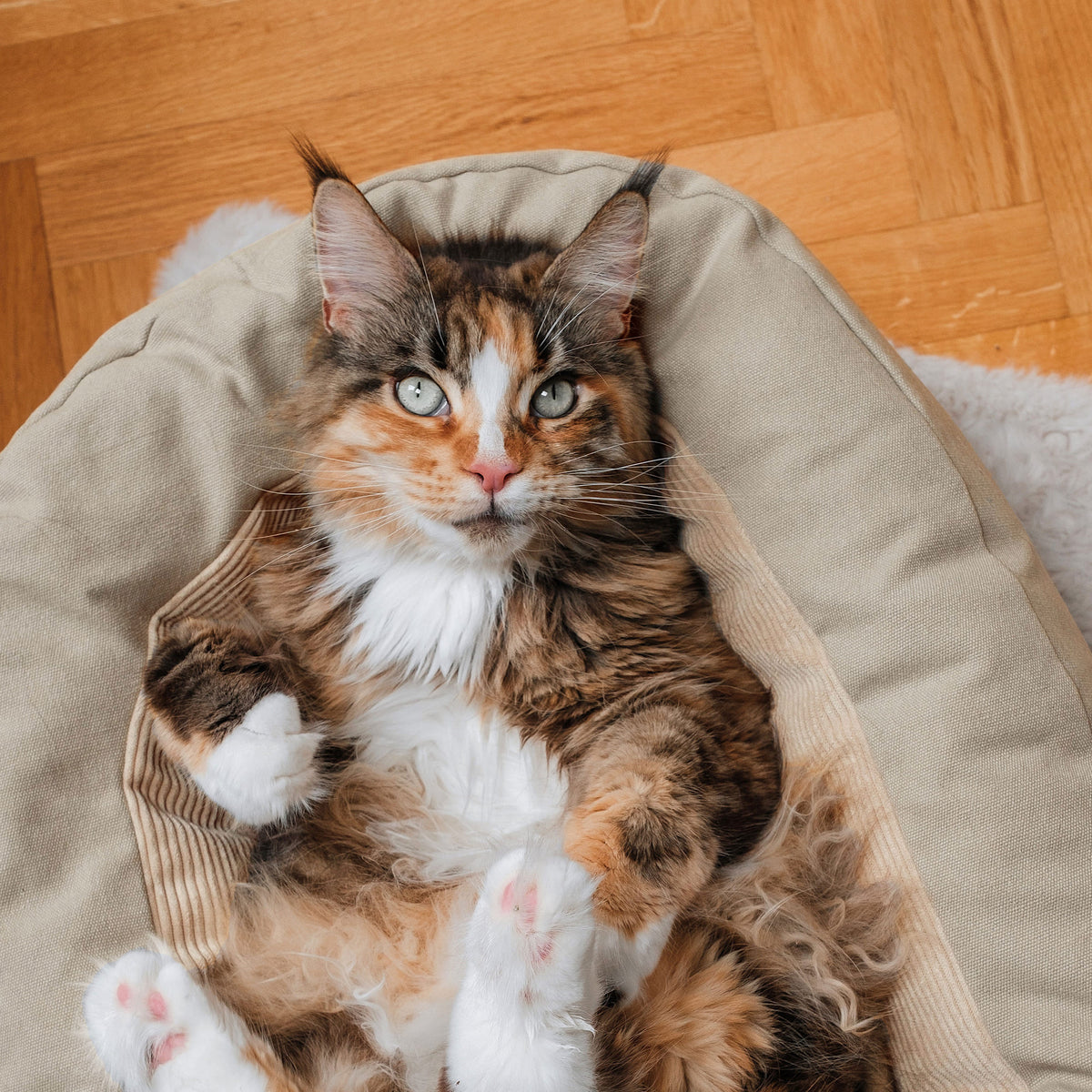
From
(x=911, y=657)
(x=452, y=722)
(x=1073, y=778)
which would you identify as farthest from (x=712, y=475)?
(x=1073, y=778)

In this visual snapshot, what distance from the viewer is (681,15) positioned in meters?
2.22

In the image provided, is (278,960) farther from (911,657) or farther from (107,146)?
(107,146)

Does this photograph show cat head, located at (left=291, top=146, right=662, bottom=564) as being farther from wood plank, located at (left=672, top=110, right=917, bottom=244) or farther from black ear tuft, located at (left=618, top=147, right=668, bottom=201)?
wood plank, located at (left=672, top=110, right=917, bottom=244)

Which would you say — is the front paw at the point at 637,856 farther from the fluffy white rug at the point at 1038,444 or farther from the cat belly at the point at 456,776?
the fluffy white rug at the point at 1038,444

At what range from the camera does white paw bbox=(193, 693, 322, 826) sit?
136cm

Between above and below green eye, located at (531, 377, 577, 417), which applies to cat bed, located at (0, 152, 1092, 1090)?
below

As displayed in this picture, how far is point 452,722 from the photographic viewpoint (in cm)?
159

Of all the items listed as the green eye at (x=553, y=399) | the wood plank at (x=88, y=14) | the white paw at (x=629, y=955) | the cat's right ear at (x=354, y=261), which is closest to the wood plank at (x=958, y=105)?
the green eye at (x=553, y=399)

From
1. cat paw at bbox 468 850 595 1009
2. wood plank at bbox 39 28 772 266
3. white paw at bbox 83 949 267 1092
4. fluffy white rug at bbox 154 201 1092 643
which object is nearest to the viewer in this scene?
cat paw at bbox 468 850 595 1009

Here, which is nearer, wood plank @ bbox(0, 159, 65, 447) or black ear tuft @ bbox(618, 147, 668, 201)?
black ear tuft @ bbox(618, 147, 668, 201)

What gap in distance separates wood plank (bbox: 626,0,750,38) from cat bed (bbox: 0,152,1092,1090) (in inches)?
26.5

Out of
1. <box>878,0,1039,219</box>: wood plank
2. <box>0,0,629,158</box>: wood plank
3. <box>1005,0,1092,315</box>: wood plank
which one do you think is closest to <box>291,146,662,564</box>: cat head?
<box>0,0,629,158</box>: wood plank

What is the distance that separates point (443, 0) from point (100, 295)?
1004 mm

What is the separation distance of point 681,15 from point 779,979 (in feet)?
6.46
